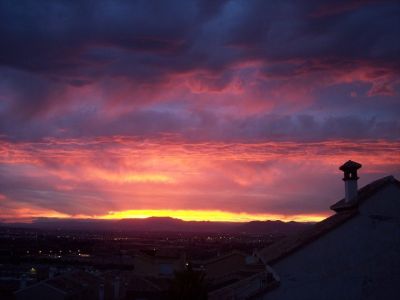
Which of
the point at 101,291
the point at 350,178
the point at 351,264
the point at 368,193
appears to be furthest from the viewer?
the point at 101,291

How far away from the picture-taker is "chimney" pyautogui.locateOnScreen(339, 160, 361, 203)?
1600cm

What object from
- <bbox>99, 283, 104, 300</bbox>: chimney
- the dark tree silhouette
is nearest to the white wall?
the dark tree silhouette

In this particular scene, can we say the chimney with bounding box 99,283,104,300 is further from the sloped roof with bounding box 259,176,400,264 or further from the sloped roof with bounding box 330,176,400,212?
the sloped roof with bounding box 330,176,400,212

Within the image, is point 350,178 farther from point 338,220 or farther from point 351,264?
point 351,264

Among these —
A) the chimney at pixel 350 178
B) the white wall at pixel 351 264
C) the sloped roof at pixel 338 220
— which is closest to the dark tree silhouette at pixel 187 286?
the sloped roof at pixel 338 220

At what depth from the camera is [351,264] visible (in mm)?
14938

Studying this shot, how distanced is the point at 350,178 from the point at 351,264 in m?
2.84

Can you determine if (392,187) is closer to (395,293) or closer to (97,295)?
(395,293)

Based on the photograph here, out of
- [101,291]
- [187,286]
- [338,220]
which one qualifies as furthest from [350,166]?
[101,291]

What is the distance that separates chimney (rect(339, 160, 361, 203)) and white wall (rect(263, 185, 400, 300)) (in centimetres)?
90

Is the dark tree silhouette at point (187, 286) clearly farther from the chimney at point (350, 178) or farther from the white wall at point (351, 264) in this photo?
the chimney at point (350, 178)

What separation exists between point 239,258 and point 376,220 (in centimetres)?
3407

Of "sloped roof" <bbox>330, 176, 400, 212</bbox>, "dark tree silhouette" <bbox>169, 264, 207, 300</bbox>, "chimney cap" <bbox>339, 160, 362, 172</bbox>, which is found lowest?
"dark tree silhouette" <bbox>169, 264, 207, 300</bbox>

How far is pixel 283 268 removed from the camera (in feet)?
48.2
